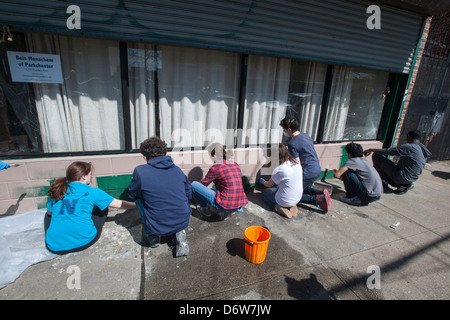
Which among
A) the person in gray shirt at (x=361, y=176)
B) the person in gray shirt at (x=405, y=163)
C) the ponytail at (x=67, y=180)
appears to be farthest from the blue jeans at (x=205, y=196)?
the person in gray shirt at (x=405, y=163)

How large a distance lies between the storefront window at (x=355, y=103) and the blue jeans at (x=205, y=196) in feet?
10.3

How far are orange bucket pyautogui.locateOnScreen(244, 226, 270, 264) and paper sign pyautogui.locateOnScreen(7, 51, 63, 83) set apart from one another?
10.1 feet

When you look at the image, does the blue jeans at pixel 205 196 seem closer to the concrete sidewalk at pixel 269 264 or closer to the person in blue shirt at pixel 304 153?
the concrete sidewalk at pixel 269 264

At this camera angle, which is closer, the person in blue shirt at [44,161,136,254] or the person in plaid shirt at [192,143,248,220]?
the person in blue shirt at [44,161,136,254]

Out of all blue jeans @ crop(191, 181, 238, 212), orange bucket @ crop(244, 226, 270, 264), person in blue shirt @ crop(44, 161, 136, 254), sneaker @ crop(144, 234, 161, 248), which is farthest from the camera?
blue jeans @ crop(191, 181, 238, 212)

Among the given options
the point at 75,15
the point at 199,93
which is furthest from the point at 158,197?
the point at 75,15

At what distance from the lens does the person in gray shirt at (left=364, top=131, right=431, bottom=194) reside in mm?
4266

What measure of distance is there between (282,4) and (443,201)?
15.2 ft

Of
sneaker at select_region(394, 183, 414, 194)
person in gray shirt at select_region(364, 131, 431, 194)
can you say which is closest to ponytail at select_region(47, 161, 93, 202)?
person in gray shirt at select_region(364, 131, 431, 194)

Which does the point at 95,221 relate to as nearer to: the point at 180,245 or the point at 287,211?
the point at 180,245

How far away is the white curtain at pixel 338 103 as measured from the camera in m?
4.76

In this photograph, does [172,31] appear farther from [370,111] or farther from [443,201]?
[443,201]

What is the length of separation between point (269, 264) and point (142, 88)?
2892mm

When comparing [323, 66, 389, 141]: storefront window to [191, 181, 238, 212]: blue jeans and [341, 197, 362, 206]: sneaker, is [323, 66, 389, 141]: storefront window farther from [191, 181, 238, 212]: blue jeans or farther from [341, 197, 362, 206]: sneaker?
[191, 181, 238, 212]: blue jeans
